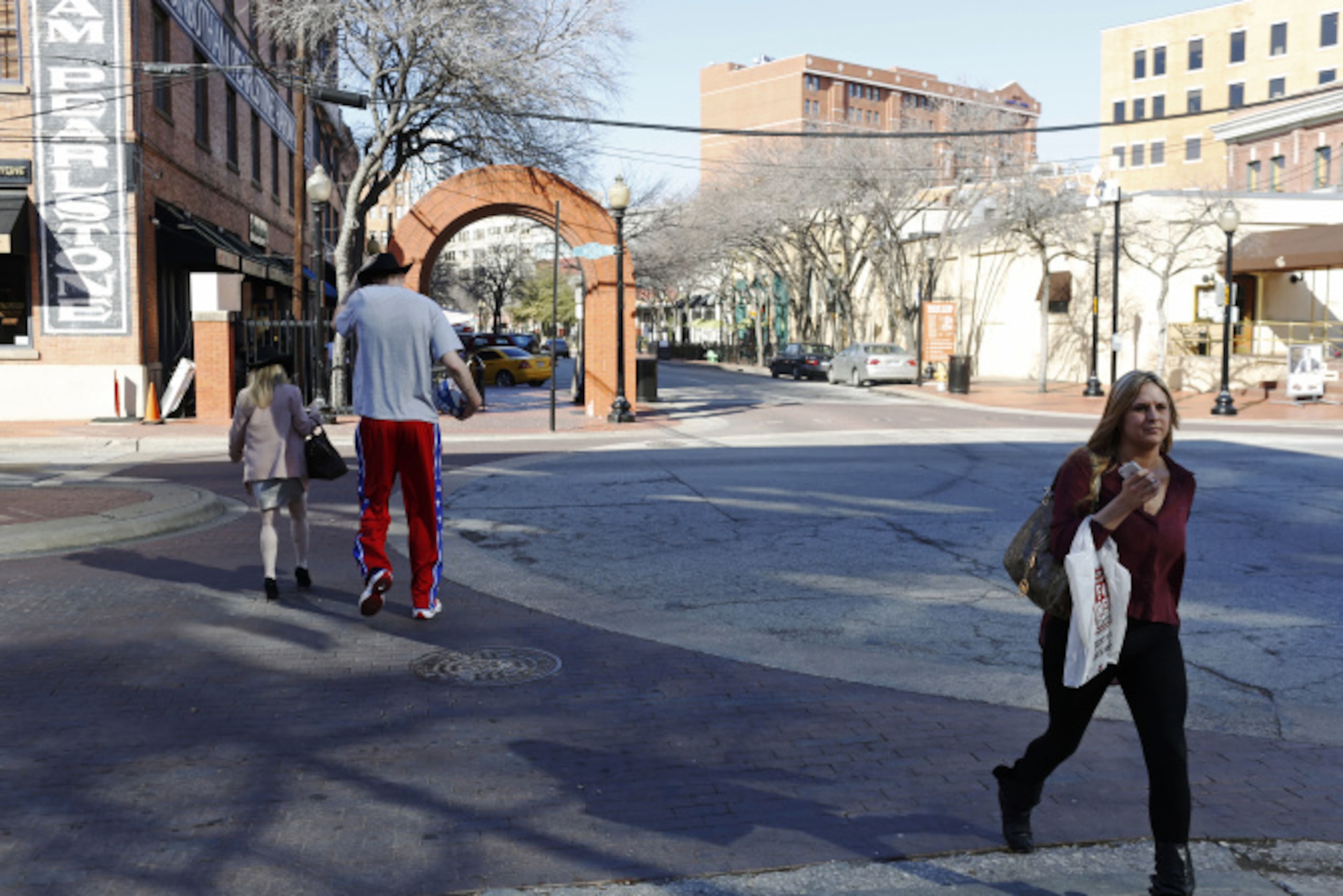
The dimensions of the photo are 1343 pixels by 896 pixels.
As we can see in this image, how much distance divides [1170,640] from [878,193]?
40.3 m

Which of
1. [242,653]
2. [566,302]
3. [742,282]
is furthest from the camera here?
[566,302]

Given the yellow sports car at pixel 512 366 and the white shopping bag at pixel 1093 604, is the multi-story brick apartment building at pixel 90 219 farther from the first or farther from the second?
the white shopping bag at pixel 1093 604

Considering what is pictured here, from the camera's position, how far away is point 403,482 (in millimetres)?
6699

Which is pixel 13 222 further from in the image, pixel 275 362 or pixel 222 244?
pixel 275 362

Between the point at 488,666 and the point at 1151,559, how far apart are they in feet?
11.8

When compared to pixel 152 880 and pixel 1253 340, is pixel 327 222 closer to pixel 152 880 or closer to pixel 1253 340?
pixel 1253 340

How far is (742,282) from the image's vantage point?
71.8 metres

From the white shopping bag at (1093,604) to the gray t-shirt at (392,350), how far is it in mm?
3981

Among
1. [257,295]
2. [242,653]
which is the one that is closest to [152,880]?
[242,653]

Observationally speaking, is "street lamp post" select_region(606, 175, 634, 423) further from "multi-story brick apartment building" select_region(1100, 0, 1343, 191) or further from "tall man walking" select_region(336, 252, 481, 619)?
"multi-story brick apartment building" select_region(1100, 0, 1343, 191)

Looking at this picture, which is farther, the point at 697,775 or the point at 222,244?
the point at 222,244

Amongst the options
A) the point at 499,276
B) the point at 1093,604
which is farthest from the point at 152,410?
the point at 499,276

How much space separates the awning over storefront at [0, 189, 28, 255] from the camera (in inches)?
791

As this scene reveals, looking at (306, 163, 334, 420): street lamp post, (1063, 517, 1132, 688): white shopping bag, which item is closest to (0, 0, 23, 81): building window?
(306, 163, 334, 420): street lamp post
